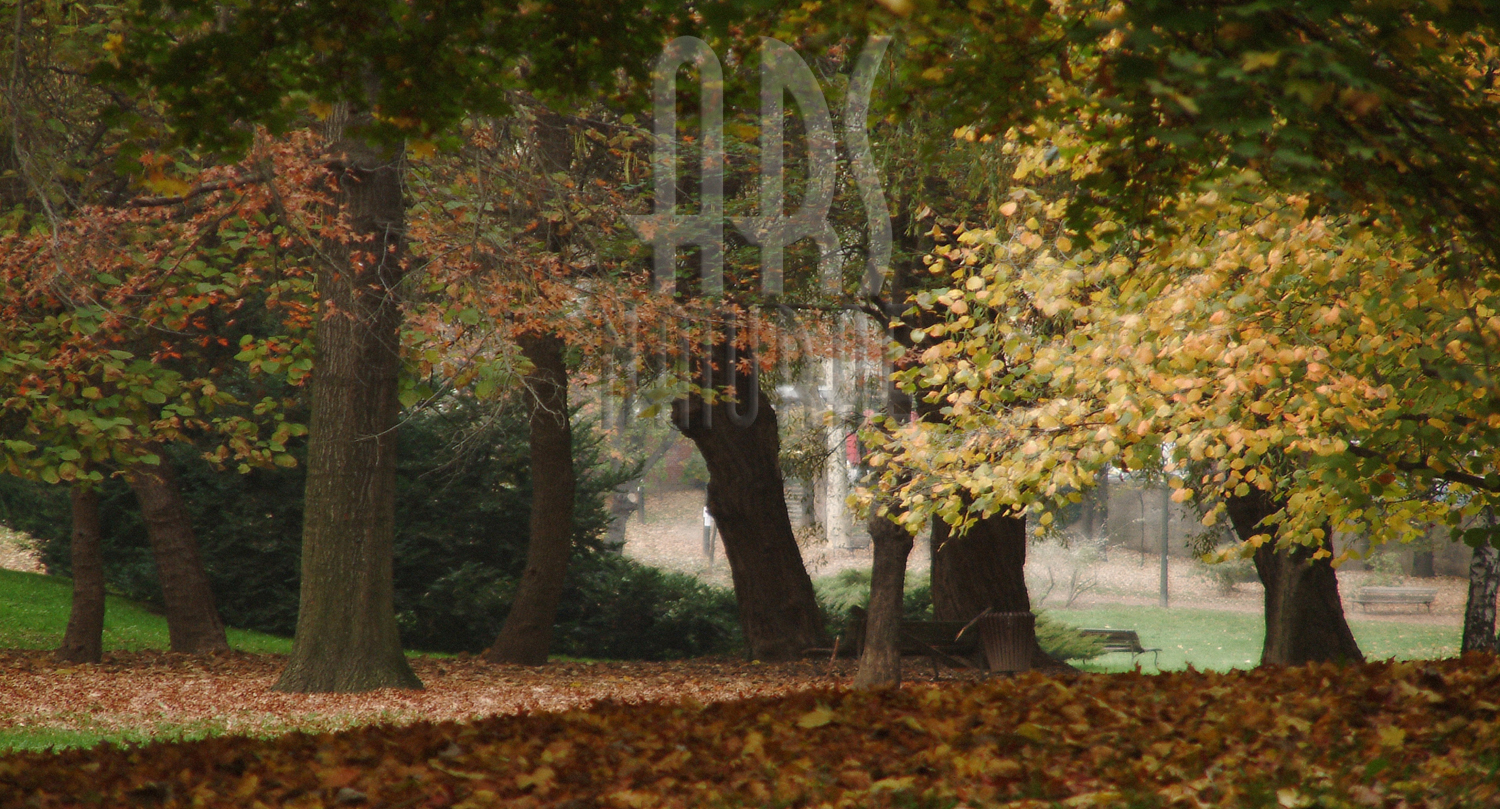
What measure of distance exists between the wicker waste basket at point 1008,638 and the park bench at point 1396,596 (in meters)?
23.2

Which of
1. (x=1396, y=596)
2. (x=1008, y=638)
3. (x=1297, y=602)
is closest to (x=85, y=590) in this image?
(x=1008, y=638)

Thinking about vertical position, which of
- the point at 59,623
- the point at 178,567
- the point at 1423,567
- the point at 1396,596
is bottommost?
the point at 59,623

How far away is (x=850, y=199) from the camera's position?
12.3 metres

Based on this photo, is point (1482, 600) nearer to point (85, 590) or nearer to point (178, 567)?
point (178, 567)

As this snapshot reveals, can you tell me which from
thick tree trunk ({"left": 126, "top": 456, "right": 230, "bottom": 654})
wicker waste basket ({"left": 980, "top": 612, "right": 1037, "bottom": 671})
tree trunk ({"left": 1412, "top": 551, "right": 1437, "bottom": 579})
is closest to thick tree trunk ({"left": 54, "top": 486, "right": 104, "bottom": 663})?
thick tree trunk ({"left": 126, "top": 456, "right": 230, "bottom": 654})

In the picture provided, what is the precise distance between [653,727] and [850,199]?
8586 millimetres

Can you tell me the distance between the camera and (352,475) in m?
8.77

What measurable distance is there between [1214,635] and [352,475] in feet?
88.3

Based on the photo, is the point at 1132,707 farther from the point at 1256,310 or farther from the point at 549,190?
the point at 549,190

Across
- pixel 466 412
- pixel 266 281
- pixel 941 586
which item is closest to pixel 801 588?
pixel 941 586

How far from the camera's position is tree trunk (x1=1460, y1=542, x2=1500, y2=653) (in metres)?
12.5

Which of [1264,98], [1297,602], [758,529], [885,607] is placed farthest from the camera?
[758,529]

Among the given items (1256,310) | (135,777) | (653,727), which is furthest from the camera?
(1256,310)

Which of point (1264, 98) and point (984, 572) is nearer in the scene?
point (1264, 98)
